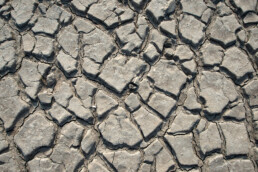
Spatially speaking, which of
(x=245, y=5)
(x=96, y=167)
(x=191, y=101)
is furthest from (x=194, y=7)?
(x=96, y=167)

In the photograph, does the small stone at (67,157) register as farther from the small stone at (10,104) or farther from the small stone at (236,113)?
the small stone at (236,113)

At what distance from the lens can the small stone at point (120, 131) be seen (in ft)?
5.26

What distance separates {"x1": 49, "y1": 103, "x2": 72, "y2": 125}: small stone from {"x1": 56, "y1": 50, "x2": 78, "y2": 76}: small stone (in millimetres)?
266

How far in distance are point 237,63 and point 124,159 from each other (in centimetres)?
111

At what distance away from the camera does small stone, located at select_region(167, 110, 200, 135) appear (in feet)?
5.34

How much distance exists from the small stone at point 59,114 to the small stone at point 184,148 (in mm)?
712

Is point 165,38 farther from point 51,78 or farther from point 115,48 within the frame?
point 51,78

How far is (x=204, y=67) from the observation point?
178cm

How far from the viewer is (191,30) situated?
185cm

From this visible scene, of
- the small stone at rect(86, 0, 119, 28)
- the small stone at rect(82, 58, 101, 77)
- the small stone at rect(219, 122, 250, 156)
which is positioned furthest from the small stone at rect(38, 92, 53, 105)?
the small stone at rect(219, 122, 250, 156)

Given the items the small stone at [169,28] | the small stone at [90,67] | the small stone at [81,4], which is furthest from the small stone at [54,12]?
the small stone at [169,28]

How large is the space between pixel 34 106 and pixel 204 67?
129cm

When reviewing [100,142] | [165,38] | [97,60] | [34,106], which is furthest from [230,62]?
[34,106]

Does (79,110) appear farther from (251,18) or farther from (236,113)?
(251,18)
